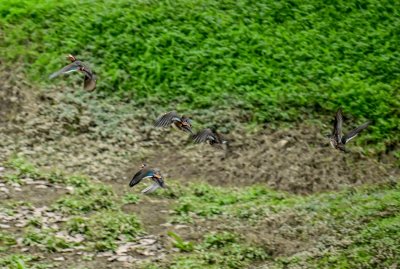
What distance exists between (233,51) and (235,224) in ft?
16.6

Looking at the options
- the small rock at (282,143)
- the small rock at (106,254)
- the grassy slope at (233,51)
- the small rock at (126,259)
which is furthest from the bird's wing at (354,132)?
the small rock at (106,254)

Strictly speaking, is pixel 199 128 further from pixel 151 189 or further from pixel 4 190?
pixel 4 190

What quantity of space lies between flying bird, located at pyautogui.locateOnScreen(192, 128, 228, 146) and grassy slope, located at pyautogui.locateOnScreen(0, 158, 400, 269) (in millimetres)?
673

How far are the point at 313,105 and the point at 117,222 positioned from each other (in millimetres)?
4781

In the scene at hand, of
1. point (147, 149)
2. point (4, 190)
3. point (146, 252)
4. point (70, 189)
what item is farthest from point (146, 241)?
point (147, 149)

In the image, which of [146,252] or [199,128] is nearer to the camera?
[146,252]

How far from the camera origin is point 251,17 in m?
14.5

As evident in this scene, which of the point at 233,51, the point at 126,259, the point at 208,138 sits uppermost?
the point at 233,51

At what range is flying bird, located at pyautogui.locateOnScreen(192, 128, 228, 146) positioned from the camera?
11.0 metres

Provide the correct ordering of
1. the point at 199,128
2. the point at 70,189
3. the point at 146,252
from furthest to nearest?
1. the point at 199,128
2. the point at 70,189
3. the point at 146,252

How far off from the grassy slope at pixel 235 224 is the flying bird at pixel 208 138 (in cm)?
67

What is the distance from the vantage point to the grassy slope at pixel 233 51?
12.8m

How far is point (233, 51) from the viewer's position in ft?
44.9

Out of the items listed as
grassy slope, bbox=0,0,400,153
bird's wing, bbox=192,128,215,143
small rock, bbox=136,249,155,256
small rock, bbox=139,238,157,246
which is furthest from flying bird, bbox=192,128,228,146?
small rock, bbox=136,249,155,256
